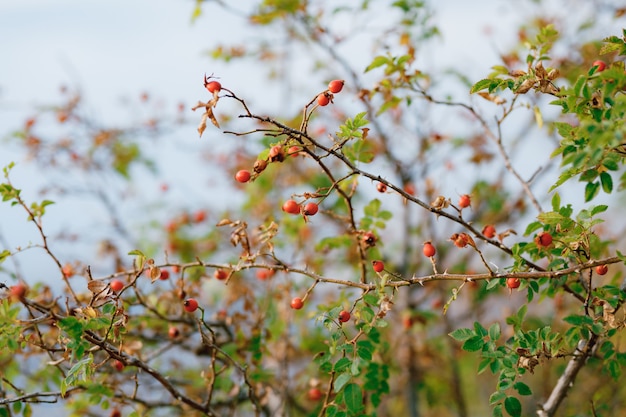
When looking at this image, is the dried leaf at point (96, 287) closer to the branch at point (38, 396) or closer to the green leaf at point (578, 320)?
the branch at point (38, 396)

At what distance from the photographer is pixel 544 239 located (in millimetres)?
1508

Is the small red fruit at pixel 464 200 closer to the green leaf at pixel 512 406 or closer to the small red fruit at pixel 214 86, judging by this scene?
the green leaf at pixel 512 406

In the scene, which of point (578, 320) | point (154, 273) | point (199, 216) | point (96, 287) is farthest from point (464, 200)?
point (199, 216)

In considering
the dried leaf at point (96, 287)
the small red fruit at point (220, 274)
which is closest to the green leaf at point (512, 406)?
the small red fruit at point (220, 274)

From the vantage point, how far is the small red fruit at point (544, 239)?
4.94ft

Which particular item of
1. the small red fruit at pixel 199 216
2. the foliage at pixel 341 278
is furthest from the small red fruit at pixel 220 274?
the small red fruit at pixel 199 216

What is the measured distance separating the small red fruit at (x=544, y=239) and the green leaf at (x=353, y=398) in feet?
2.22

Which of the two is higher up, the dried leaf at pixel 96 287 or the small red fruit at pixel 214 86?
the small red fruit at pixel 214 86

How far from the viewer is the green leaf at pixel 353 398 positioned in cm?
139

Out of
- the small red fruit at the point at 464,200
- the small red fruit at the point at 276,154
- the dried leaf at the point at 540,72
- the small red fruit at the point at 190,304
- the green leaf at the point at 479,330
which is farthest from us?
the small red fruit at the point at 464,200

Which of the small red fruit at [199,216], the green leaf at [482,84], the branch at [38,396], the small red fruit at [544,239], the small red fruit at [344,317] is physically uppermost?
the small red fruit at [199,216]

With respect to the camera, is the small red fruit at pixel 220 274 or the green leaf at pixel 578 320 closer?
the green leaf at pixel 578 320

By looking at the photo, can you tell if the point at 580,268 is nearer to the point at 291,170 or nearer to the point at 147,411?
the point at 147,411

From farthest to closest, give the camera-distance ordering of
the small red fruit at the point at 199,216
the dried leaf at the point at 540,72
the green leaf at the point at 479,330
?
the small red fruit at the point at 199,216 < the green leaf at the point at 479,330 < the dried leaf at the point at 540,72
